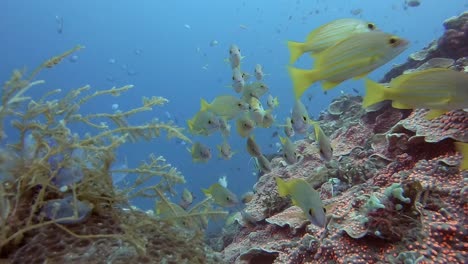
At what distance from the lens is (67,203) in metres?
2.57

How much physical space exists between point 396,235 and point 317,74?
151 centimetres

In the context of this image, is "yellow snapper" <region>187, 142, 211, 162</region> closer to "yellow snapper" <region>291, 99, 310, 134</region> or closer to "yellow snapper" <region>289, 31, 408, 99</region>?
"yellow snapper" <region>291, 99, 310, 134</region>

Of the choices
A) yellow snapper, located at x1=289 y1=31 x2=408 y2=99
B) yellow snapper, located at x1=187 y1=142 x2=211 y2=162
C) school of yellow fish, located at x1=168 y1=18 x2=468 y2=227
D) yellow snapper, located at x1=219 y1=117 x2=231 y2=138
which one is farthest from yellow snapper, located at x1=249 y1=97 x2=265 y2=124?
yellow snapper, located at x1=289 y1=31 x2=408 y2=99

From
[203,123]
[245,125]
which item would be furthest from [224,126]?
[245,125]

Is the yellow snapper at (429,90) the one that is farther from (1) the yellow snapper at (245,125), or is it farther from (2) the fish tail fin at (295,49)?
(1) the yellow snapper at (245,125)

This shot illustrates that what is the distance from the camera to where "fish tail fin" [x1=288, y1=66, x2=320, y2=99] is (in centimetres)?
274

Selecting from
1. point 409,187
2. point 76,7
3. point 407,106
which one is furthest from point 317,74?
point 76,7

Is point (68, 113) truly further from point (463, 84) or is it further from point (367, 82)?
point (463, 84)

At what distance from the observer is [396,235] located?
3029 mm

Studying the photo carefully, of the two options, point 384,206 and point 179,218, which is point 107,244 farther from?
point 384,206

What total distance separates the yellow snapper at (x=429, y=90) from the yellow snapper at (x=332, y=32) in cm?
69

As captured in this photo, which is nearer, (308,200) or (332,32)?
(308,200)

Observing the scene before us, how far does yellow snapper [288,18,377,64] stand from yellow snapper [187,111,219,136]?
2.59 m

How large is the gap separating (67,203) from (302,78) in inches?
76.6
